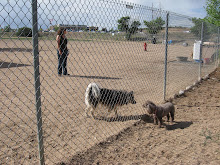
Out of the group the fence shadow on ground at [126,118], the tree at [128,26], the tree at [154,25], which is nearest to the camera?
the tree at [128,26]

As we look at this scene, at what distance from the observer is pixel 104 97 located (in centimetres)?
452

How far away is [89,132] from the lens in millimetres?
3932

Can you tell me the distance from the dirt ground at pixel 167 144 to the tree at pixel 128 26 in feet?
6.22

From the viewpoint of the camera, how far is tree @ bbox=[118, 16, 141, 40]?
→ 3.94m

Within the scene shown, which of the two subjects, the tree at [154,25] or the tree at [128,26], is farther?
the tree at [154,25]

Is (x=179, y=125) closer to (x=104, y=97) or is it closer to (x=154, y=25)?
(x=104, y=97)

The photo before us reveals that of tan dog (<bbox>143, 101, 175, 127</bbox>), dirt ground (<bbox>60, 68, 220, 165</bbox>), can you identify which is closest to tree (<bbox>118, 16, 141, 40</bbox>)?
tan dog (<bbox>143, 101, 175, 127</bbox>)

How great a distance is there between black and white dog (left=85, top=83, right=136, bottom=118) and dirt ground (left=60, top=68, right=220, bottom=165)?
615 millimetres

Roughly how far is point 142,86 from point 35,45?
5184mm

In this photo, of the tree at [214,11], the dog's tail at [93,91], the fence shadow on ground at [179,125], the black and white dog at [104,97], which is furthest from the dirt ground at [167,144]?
the tree at [214,11]

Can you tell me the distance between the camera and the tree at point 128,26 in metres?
3.94

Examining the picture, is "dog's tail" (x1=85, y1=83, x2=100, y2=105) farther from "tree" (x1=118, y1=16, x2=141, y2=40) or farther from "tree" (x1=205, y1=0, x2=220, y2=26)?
"tree" (x1=205, y1=0, x2=220, y2=26)

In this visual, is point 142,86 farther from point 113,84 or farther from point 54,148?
point 54,148

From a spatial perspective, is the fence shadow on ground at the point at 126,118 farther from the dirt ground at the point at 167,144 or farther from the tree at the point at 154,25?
the tree at the point at 154,25
